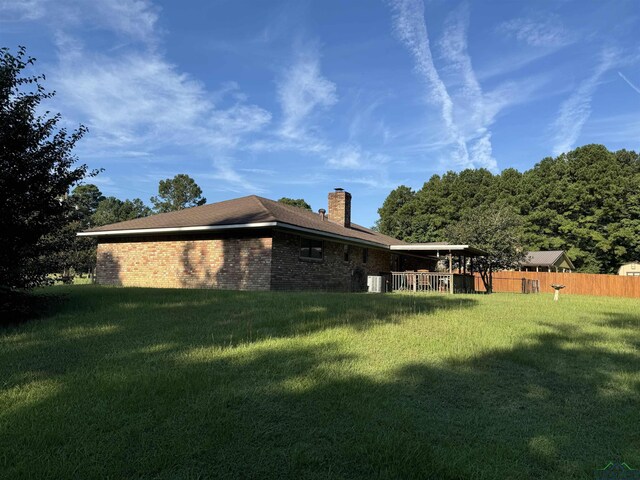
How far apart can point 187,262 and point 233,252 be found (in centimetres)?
244

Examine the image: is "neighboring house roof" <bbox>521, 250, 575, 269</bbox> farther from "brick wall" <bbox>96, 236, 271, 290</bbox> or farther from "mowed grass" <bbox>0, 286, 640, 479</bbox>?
"mowed grass" <bbox>0, 286, 640, 479</bbox>

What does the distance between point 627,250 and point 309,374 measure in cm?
4932

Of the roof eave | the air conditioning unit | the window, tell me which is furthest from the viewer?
the air conditioning unit

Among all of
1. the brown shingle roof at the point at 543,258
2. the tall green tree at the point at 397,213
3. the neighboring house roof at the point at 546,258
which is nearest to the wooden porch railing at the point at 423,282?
the brown shingle roof at the point at 543,258

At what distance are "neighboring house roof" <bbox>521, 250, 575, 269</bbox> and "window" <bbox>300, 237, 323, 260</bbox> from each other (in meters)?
26.5

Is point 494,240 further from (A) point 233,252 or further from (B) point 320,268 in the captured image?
(A) point 233,252

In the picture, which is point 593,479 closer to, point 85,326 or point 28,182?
point 85,326

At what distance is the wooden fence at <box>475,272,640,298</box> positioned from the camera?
31.2m

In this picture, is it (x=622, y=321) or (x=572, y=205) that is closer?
(x=622, y=321)

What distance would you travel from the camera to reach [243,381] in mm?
4645

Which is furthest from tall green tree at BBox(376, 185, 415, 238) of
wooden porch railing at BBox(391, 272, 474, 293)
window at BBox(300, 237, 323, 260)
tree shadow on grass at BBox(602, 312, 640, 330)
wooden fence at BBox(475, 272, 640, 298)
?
tree shadow on grass at BBox(602, 312, 640, 330)

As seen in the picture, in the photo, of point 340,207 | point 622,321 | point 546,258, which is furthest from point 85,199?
point 546,258

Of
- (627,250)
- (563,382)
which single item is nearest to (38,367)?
(563,382)

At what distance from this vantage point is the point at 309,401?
4.18 meters
